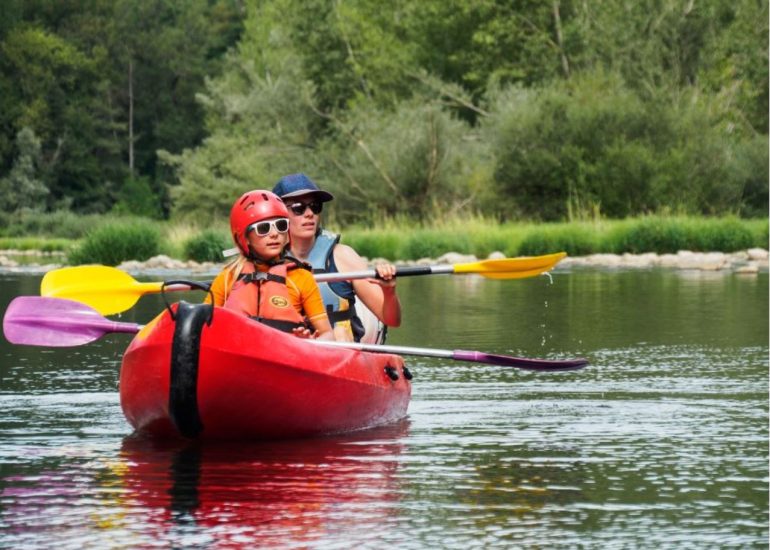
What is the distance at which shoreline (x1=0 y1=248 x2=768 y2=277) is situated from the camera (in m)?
28.1

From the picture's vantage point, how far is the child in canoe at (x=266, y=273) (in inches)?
316

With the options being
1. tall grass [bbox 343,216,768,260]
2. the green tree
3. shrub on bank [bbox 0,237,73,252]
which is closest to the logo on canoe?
tall grass [bbox 343,216,768,260]

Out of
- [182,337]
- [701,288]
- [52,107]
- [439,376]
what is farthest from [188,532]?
[52,107]

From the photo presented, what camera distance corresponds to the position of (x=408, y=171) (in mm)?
38531

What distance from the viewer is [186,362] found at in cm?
762

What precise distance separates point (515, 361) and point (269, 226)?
1.82 m

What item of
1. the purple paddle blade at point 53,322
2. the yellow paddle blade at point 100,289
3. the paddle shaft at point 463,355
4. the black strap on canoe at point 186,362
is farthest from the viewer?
the yellow paddle blade at point 100,289

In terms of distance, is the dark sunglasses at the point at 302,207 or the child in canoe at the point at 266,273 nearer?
the child in canoe at the point at 266,273

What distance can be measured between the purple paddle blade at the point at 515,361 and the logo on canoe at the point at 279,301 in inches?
42.9

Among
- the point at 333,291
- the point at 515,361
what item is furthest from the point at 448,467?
the point at 333,291

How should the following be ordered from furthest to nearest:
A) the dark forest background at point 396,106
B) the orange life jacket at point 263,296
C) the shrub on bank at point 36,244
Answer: the shrub on bank at point 36,244 < the dark forest background at point 396,106 < the orange life jacket at point 263,296

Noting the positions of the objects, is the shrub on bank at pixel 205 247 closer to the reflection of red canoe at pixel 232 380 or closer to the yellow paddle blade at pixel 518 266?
the yellow paddle blade at pixel 518 266

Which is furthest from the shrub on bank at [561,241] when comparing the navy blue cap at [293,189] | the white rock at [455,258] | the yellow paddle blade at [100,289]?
the navy blue cap at [293,189]

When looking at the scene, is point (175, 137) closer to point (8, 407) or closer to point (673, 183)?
point (673, 183)
